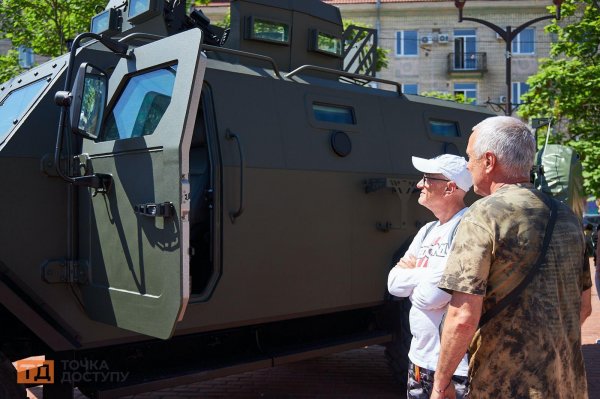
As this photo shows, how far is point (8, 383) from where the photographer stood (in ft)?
11.3

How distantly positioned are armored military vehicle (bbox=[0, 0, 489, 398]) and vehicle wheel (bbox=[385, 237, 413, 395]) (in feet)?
0.21

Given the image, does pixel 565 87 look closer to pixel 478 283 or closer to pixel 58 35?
pixel 58 35

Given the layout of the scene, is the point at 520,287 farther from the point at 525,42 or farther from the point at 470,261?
the point at 525,42

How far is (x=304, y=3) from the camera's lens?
5.77 metres

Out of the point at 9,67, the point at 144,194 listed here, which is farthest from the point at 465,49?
the point at 144,194

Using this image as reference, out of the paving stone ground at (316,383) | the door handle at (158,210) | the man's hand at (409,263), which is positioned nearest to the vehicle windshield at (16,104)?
the door handle at (158,210)

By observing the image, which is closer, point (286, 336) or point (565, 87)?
point (286, 336)

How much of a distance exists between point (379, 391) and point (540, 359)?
365 centimetres

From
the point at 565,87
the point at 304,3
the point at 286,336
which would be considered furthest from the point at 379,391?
the point at 565,87

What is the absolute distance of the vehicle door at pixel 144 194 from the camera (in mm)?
3135

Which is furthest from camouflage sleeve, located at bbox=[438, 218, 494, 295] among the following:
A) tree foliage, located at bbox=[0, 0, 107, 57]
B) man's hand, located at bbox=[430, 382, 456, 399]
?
tree foliage, located at bbox=[0, 0, 107, 57]

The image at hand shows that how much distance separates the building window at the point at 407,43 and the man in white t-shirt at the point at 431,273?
87.4 feet

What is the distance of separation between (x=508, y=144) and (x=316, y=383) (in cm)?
418

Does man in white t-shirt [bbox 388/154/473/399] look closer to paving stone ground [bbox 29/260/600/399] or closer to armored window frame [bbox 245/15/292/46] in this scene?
armored window frame [bbox 245/15/292/46]
